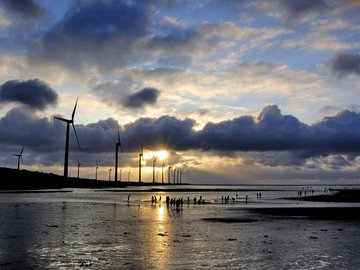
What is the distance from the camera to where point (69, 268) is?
28.8m

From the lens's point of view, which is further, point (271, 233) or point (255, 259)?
point (271, 233)

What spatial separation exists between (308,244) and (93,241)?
20.6 m

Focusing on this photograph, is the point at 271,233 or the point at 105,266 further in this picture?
the point at 271,233

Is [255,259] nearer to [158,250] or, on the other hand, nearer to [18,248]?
[158,250]

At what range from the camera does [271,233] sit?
49.4 metres

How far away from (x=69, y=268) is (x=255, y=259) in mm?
13870

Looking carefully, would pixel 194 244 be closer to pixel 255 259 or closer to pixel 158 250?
pixel 158 250

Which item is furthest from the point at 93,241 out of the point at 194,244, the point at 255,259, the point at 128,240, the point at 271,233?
the point at 271,233

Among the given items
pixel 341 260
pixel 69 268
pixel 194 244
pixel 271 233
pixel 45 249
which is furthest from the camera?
pixel 271 233

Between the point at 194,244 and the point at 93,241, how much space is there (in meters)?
9.79

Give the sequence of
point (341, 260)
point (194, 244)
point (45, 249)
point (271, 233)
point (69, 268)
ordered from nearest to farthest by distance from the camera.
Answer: point (69, 268) < point (341, 260) < point (45, 249) < point (194, 244) < point (271, 233)

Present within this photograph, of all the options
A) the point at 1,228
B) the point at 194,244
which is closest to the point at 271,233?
the point at 194,244

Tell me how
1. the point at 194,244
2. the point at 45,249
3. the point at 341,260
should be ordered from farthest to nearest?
the point at 194,244 → the point at 45,249 → the point at 341,260

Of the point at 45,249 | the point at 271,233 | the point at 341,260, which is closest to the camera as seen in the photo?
the point at 341,260
